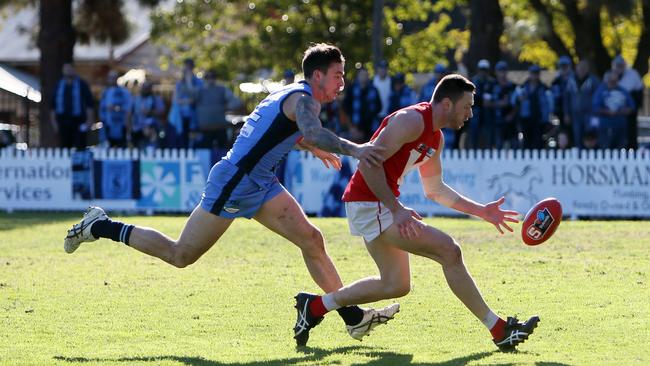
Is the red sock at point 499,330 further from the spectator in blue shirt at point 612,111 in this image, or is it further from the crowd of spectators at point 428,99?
the spectator in blue shirt at point 612,111

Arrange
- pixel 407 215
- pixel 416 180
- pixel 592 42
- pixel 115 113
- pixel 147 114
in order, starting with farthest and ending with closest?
pixel 592 42 → pixel 147 114 → pixel 115 113 → pixel 416 180 → pixel 407 215

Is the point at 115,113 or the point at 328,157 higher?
the point at 115,113

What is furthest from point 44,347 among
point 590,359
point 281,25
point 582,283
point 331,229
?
point 281,25

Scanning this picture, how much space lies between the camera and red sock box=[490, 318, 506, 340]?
7.40 m

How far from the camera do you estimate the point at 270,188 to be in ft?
26.7

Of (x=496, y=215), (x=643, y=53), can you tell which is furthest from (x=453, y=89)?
(x=643, y=53)

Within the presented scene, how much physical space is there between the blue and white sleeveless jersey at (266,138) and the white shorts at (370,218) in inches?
26.1

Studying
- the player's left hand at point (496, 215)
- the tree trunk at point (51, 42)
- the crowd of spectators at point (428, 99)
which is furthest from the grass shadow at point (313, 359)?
the tree trunk at point (51, 42)

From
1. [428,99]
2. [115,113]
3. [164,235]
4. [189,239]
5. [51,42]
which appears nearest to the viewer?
[189,239]

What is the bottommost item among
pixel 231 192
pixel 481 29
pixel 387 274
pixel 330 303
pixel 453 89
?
pixel 330 303

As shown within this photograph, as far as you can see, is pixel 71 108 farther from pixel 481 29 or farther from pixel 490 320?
pixel 490 320

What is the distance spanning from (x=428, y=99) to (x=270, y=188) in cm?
1180

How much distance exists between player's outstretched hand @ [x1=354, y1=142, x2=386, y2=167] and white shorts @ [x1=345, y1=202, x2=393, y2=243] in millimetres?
438

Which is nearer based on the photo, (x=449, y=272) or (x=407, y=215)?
(x=407, y=215)
